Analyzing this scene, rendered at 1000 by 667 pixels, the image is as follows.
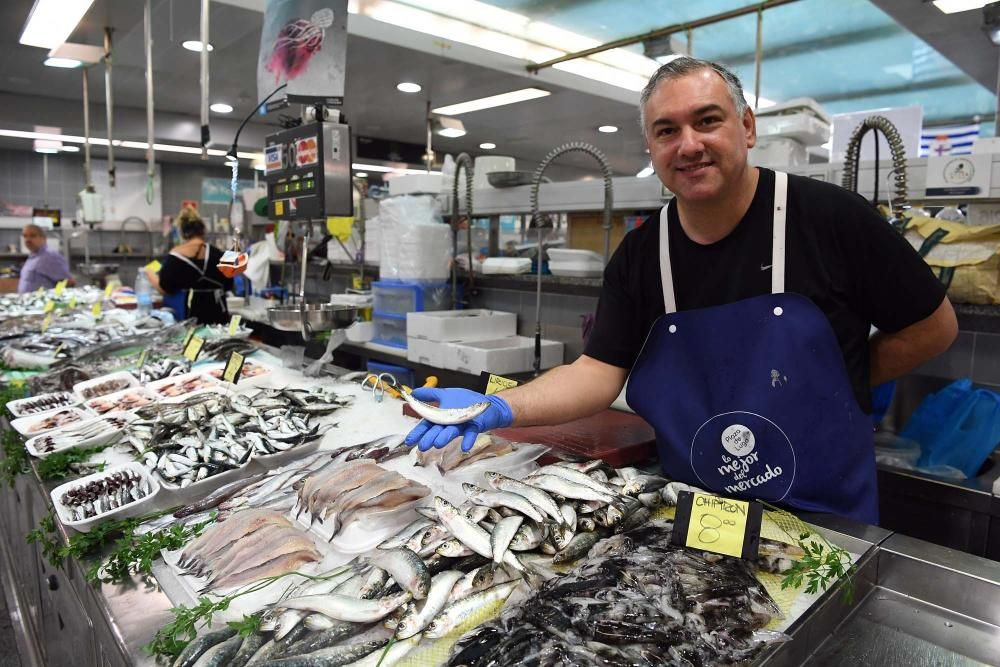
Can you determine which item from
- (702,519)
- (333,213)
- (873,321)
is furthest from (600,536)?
(333,213)

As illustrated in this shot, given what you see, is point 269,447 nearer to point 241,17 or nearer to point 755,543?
point 755,543

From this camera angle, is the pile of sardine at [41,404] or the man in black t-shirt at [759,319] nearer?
the man in black t-shirt at [759,319]

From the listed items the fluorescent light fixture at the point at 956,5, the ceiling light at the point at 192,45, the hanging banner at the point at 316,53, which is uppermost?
the ceiling light at the point at 192,45

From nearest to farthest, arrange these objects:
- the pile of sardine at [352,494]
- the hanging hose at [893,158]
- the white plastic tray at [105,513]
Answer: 1. the pile of sardine at [352,494]
2. the white plastic tray at [105,513]
3. the hanging hose at [893,158]

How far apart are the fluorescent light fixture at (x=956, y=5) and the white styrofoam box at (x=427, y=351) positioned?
4.53 m

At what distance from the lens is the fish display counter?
103cm

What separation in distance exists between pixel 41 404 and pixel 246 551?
1.93m

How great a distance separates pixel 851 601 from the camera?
1265 millimetres

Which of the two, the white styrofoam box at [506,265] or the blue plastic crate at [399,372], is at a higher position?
the white styrofoam box at [506,265]

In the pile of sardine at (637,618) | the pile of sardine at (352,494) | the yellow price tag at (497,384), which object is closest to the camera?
the pile of sardine at (637,618)

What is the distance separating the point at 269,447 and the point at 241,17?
5.47 metres

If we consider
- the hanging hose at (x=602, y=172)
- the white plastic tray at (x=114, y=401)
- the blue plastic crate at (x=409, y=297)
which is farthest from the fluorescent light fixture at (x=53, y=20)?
the hanging hose at (x=602, y=172)

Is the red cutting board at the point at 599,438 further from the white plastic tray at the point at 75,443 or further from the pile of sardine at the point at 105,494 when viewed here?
the white plastic tray at the point at 75,443

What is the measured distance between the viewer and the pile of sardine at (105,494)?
162 cm
